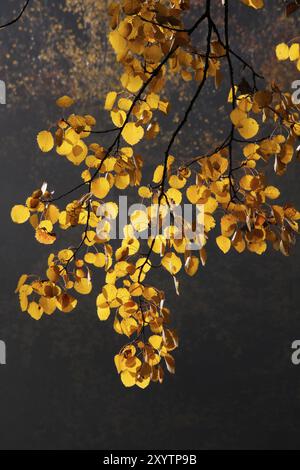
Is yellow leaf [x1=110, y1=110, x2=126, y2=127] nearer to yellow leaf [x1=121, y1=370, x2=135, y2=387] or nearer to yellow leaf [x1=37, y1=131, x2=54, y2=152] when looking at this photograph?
yellow leaf [x1=37, y1=131, x2=54, y2=152]

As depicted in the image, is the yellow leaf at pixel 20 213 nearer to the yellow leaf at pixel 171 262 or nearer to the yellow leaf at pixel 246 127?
the yellow leaf at pixel 171 262

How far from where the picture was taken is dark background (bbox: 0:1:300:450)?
23.4 ft

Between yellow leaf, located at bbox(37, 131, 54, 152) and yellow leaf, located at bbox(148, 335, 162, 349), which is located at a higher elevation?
yellow leaf, located at bbox(37, 131, 54, 152)

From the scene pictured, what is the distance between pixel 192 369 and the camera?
7188mm

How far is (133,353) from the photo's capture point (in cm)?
185

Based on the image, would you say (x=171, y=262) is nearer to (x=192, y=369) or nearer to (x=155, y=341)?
(x=155, y=341)

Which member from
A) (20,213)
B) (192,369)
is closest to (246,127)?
(20,213)

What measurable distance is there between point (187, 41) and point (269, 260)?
5960mm

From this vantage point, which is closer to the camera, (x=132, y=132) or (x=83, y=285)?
(x=132, y=132)

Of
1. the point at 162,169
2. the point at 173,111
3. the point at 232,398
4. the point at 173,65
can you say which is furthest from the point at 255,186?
the point at 173,111

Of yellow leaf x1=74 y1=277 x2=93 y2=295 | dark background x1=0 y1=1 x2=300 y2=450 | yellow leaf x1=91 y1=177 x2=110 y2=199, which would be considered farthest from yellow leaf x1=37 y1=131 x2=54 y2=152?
dark background x1=0 y1=1 x2=300 y2=450

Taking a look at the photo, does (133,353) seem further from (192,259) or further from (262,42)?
(262,42)

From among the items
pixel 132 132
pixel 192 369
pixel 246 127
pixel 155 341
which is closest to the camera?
pixel 246 127

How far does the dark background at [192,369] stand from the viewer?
23.4 feet
